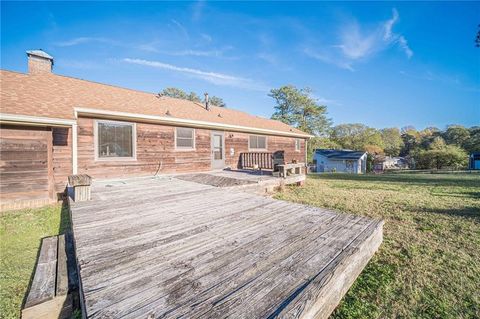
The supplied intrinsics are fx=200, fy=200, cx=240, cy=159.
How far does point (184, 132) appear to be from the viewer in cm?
912

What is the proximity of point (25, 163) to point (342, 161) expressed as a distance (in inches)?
1385

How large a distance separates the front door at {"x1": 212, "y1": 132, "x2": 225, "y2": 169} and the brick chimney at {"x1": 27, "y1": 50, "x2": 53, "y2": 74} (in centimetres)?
738

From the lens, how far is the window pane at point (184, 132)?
8944 millimetres

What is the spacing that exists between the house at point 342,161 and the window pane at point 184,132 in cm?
2794

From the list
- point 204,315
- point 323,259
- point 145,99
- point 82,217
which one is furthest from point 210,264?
point 145,99

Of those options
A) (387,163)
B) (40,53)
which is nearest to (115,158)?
(40,53)

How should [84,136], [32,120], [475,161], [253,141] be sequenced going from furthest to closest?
[475,161]
[253,141]
[84,136]
[32,120]

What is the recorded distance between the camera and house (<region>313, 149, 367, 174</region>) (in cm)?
3116

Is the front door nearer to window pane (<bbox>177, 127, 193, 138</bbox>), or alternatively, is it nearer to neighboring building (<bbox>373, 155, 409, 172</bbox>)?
window pane (<bbox>177, 127, 193, 138</bbox>)

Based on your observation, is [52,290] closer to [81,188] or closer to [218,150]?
[81,188]

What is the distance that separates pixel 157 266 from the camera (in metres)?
1.83

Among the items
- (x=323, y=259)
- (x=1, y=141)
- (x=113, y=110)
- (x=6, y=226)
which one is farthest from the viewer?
(x=113, y=110)

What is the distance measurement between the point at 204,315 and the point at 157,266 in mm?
792

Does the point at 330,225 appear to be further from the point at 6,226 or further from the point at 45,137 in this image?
the point at 45,137
